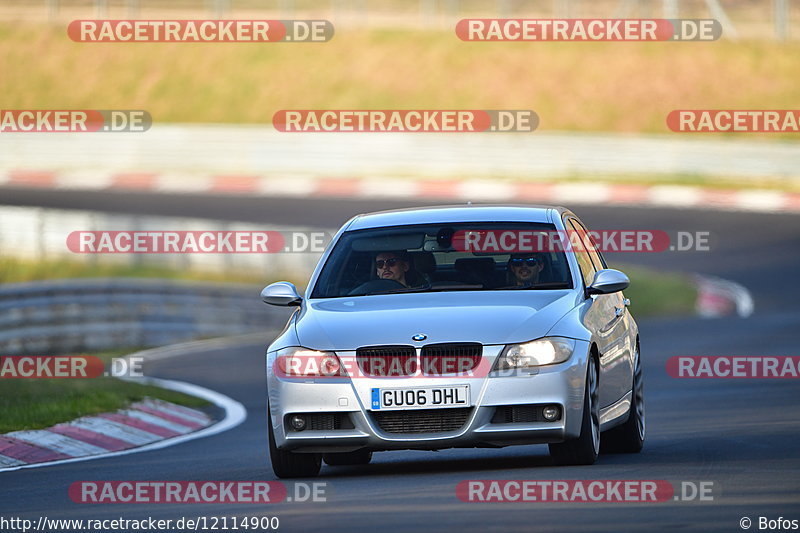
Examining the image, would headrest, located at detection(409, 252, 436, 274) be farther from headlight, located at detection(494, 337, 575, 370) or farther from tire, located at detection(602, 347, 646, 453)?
tire, located at detection(602, 347, 646, 453)

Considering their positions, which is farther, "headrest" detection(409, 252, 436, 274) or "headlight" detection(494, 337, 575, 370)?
"headrest" detection(409, 252, 436, 274)

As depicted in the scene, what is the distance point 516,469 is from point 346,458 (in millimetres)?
1365

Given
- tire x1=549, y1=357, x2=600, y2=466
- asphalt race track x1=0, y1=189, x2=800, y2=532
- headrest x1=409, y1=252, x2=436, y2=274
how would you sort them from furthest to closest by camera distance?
headrest x1=409, y1=252, x2=436, y2=274 → tire x1=549, y1=357, x2=600, y2=466 → asphalt race track x1=0, y1=189, x2=800, y2=532

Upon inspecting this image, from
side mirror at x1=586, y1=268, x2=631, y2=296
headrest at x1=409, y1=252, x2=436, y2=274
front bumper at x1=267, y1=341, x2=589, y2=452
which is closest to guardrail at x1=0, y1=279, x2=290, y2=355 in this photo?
headrest at x1=409, y1=252, x2=436, y2=274

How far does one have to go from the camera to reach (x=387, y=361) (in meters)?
9.16

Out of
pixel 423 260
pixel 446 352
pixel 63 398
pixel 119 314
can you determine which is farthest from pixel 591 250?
pixel 119 314

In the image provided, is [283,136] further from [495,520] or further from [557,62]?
[495,520]

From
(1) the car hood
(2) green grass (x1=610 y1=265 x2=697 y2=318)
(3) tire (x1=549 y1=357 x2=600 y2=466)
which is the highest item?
(1) the car hood

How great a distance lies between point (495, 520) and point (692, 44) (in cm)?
4465

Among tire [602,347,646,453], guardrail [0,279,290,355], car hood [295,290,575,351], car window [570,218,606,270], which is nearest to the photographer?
car hood [295,290,575,351]

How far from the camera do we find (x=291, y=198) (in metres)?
38.6

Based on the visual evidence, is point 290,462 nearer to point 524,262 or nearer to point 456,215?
point 524,262

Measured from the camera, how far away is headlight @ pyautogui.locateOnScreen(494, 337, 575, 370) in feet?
30.0

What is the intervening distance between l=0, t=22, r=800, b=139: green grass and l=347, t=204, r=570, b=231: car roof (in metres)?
35.5
